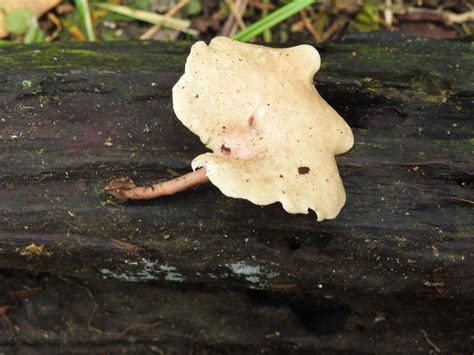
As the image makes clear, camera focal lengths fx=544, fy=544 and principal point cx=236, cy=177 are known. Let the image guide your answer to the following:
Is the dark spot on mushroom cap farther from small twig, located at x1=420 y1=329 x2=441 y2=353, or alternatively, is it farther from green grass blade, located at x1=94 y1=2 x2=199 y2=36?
green grass blade, located at x1=94 y1=2 x2=199 y2=36

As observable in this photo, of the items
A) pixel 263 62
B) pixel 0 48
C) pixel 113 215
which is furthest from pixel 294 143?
pixel 0 48

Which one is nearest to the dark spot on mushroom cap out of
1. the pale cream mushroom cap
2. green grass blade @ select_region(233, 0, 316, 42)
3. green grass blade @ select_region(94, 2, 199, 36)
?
the pale cream mushroom cap

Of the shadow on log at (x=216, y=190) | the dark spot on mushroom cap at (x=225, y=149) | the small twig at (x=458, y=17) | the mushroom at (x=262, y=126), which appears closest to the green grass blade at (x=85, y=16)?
the shadow on log at (x=216, y=190)

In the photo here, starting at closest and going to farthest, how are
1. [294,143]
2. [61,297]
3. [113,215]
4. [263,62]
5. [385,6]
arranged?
[294,143] < [263,62] < [113,215] < [61,297] < [385,6]

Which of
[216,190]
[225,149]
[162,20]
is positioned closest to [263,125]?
[225,149]

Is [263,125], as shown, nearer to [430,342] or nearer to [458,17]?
[430,342]

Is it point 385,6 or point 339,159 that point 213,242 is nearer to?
point 339,159
